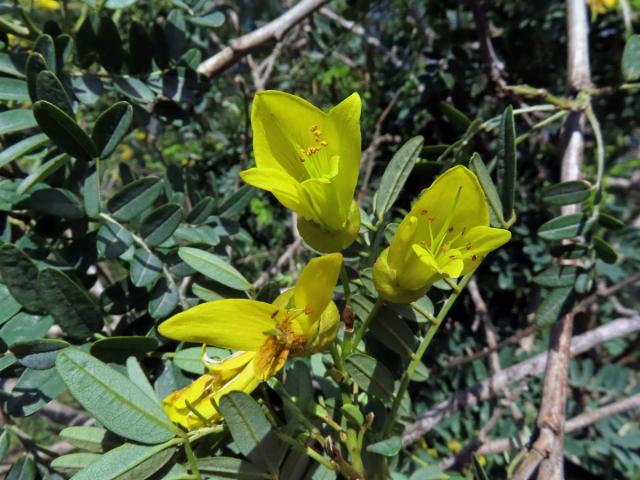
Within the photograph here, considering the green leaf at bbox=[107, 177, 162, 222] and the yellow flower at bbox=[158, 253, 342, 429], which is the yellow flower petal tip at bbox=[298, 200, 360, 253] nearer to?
the yellow flower at bbox=[158, 253, 342, 429]

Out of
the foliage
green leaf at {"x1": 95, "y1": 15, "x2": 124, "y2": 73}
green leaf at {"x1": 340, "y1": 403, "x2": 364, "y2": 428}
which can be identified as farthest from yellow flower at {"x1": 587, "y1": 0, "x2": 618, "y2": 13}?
green leaf at {"x1": 340, "y1": 403, "x2": 364, "y2": 428}

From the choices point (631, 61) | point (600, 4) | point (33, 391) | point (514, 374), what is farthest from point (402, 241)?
point (600, 4)

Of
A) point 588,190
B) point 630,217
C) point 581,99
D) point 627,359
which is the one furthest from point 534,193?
point 630,217

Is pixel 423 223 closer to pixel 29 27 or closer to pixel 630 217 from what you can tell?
pixel 29 27

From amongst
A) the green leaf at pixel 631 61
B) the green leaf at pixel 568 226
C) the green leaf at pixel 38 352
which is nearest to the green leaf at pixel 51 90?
the green leaf at pixel 38 352

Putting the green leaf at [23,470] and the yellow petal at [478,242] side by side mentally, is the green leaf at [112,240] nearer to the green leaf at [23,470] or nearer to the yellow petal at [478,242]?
the green leaf at [23,470]

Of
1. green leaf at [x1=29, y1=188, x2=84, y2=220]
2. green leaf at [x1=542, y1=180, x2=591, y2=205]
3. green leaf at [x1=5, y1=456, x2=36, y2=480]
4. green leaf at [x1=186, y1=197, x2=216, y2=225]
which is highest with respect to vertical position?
green leaf at [x1=29, y1=188, x2=84, y2=220]
